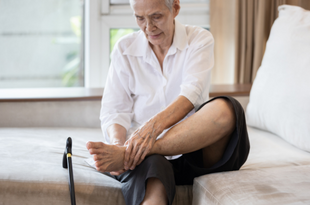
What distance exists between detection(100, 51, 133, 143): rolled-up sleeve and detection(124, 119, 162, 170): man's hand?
270 mm

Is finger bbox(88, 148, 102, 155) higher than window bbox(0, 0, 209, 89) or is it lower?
lower

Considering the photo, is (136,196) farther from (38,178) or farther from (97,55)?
(97,55)

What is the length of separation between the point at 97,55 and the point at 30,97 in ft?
3.67

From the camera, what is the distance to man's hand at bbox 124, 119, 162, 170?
0.93 metres

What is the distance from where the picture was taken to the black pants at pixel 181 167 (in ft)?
2.89

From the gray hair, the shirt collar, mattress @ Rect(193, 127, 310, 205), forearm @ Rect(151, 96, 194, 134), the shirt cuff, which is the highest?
the gray hair

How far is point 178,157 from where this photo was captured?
109 cm

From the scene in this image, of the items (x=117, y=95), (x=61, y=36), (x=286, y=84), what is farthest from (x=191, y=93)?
(x=61, y=36)

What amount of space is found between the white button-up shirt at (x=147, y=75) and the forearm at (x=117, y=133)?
0.02 metres

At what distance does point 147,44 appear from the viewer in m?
1.27

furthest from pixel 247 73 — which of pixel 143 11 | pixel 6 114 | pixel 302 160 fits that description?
pixel 6 114

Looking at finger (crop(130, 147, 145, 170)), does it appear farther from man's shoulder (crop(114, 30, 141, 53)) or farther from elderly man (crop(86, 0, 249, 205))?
man's shoulder (crop(114, 30, 141, 53))

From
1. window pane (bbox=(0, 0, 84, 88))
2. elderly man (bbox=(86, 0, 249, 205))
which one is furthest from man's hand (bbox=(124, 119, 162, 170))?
window pane (bbox=(0, 0, 84, 88))

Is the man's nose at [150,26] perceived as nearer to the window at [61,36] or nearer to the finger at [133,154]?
the finger at [133,154]
